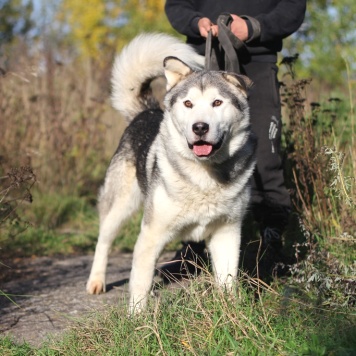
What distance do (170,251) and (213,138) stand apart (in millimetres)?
2611

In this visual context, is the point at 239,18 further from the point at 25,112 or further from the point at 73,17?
the point at 73,17

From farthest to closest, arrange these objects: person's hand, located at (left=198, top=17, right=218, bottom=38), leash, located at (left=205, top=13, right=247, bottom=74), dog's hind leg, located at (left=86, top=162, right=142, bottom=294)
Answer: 1. dog's hind leg, located at (left=86, top=162, right=142, bottom=294)
2. person's hand, located at (left=198, top=17, right=218, bottom=38)
3. leash, located at (left=205, top=13, right=247, bottom=74)

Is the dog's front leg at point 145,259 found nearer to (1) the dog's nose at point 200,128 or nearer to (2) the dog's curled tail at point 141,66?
(1) the dog's nose at point 200,128

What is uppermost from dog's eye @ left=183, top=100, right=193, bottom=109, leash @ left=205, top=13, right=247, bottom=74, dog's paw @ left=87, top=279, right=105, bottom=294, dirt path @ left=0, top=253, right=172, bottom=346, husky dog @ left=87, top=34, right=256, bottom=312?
leash @ left=205, top=13, right=247, bottom=74

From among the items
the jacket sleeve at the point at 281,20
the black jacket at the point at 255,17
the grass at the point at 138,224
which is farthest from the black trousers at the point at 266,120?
the grass at the point at 138,224

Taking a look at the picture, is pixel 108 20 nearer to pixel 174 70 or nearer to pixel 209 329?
pixel 174 70

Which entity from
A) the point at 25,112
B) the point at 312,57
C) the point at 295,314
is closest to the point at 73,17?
the point at 312,57

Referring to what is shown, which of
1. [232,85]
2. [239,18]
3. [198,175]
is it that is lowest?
[198,175]

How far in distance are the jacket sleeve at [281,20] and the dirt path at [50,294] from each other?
1.97 m

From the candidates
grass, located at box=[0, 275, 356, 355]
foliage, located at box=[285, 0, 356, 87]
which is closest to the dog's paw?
grass, located at box=[0, 275, 356, 355]

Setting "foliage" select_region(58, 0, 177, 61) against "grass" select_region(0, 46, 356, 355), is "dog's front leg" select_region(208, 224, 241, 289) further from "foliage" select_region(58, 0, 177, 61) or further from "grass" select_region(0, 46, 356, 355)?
"foliage" select_region(58, 0, 177, 61)

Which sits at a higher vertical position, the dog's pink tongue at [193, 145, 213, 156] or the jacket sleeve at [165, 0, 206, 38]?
the jacket sleeve at [165, 0, 206, 38]

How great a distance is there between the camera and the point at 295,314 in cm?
303

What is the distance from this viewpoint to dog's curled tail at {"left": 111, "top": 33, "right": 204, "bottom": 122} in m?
4.30
